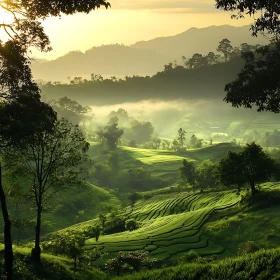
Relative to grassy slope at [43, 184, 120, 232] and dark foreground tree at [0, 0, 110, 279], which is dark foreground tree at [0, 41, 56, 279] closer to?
dark foreground tree at [0, 0, 110, 279]

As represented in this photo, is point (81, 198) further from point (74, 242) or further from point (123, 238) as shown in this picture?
point (74, 242)

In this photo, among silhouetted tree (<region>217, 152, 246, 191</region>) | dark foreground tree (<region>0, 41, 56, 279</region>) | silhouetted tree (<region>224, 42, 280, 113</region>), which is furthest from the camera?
silhouetted tree (<region>217, 152, 246, 191</region>)

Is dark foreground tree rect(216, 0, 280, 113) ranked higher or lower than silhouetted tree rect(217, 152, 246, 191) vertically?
higher

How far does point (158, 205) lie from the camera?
12306 cm

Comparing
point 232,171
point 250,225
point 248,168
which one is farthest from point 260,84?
point 248,168

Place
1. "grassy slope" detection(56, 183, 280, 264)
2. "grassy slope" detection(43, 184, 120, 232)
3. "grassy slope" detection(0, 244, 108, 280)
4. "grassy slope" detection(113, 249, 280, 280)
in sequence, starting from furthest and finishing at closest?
1. "grassy slope" detection(43, 184, 120, 232)
2. "grassy slope" detection(56, 183, 280, 264)
3. "grassy slope" detection(0, 244, 108, 280)
4. "grassy slope" detection(113, 249, 280, 280)

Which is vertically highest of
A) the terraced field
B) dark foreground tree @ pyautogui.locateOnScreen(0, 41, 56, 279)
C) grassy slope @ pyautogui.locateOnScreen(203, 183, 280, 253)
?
dark foreground tree @ pyautogui.locateOnScreen(0, 41, 56, 279)

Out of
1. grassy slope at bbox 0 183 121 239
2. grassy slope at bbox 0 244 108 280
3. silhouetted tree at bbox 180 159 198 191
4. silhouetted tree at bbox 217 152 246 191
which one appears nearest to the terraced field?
silhouetted tree at bbox 217 152 246 191

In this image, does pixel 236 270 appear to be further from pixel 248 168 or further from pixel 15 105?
pixel 248 168

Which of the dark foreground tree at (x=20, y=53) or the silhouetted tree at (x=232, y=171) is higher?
the dark foreground tree at (x=20, y=53)

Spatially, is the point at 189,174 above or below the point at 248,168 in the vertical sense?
below

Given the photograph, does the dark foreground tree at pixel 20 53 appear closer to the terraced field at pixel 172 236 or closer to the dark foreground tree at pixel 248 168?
the terraced field at pixel 172 236

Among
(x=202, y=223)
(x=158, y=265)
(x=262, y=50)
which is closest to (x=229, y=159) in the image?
(x=202, y=223)

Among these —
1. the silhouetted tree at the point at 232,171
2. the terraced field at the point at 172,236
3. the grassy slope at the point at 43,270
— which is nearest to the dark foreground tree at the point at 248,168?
the silhouetted tree at the point at 232,171
